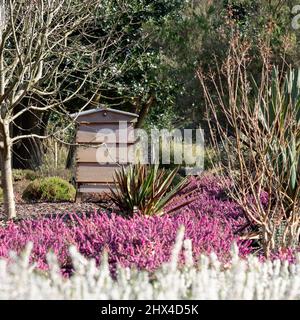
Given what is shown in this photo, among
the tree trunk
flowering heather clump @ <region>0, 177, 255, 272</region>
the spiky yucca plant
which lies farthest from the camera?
the tree trunk

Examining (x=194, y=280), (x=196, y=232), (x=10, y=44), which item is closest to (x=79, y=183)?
(x=10, y=44)

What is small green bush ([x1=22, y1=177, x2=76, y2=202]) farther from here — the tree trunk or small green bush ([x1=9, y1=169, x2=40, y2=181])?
the tree trunk

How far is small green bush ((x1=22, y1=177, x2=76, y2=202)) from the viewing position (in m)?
13.2

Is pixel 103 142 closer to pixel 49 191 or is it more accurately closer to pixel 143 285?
pixel 49 191

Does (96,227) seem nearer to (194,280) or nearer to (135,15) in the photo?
(194,280)

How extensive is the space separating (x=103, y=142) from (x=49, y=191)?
54.1 inches

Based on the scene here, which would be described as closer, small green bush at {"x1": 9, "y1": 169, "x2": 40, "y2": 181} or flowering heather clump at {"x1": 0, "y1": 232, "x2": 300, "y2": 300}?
flowering heather clump at {"x1": 0, "y1": 232, "x2": 300, "y2": 300}

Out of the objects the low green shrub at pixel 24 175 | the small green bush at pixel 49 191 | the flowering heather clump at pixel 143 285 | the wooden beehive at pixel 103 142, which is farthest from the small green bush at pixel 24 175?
the flowering heather clump at pixel 143 285

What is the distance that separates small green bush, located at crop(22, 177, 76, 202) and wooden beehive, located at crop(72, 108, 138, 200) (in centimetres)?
58

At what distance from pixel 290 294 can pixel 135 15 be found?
41.4ft

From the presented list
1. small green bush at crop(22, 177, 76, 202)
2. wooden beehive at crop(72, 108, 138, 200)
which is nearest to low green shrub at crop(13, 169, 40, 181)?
small green bush at crop(22, 177, 76, 202)

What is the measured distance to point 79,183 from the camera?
42.4 ft

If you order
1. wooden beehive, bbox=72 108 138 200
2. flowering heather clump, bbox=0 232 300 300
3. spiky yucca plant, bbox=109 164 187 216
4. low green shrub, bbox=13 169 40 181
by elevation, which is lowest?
flowering heather clump, bbox=0 232 300 300

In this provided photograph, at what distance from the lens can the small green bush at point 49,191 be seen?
13.2 metres
